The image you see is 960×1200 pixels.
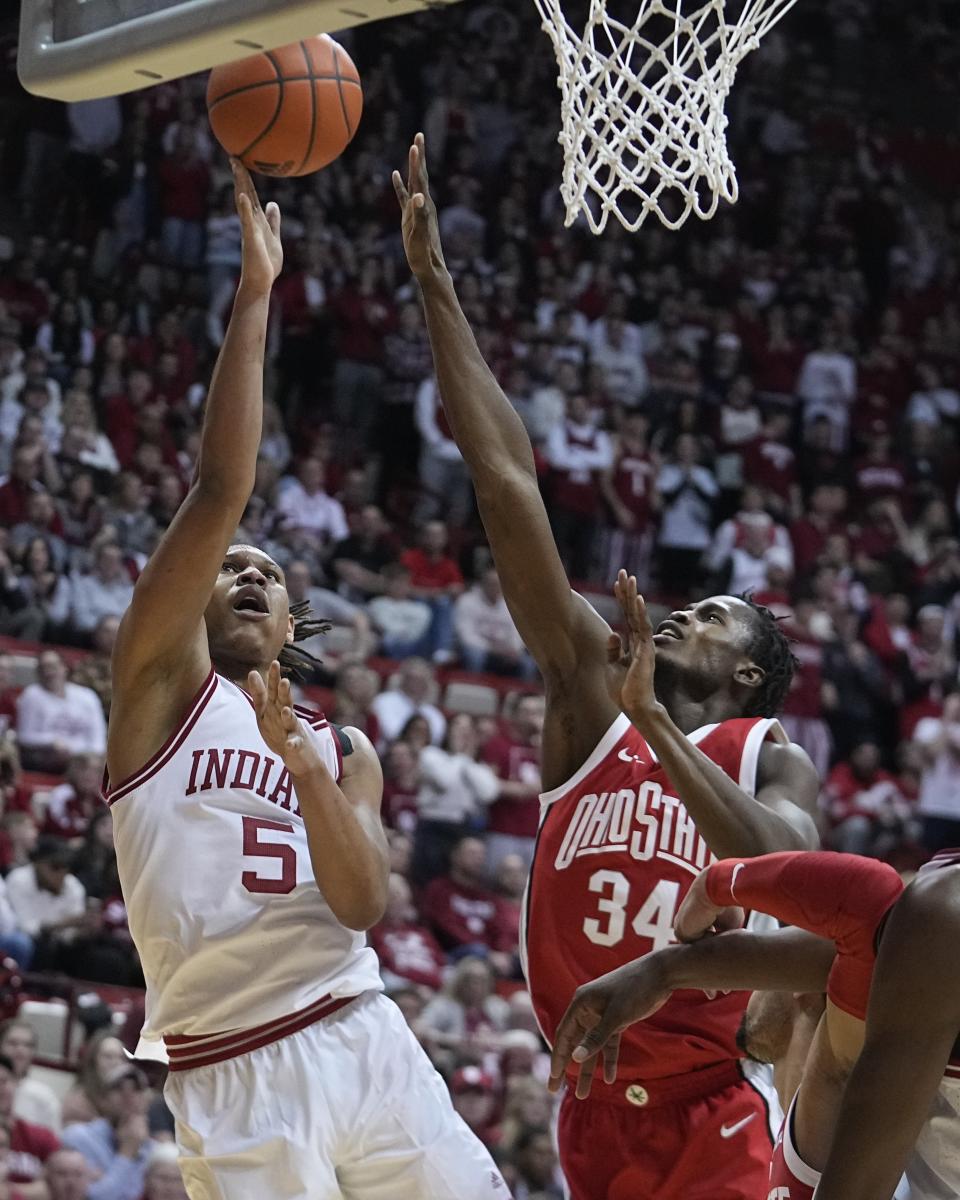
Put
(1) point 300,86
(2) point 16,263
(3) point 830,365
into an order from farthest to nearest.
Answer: (3) point 830,365
(2) point 16,263
(1) point 300,86

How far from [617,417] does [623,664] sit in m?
9.57

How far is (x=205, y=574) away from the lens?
3.91 meters

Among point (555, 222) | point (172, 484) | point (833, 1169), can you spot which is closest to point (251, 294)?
point (833, 1169)

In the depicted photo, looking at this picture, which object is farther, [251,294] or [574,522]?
[574,522]

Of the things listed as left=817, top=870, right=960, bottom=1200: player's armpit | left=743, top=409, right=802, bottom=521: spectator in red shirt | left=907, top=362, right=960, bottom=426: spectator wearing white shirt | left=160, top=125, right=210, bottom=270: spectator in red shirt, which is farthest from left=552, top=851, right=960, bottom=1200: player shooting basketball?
left=907, top=362, right=960, bottom=426: spectator wearing white shirt

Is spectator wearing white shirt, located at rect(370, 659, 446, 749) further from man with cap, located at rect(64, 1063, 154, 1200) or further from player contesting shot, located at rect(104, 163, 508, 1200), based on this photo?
player contesting shot, located at rect(104, 163, 508, 1200)

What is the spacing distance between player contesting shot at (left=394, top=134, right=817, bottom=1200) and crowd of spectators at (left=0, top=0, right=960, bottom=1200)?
3529 millimetres

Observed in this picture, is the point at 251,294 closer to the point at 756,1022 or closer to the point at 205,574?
the point at 205,574

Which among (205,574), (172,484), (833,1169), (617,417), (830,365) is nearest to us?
(833,1169)

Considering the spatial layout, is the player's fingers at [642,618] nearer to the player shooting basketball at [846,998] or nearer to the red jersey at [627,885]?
the red jersey at [627,885]

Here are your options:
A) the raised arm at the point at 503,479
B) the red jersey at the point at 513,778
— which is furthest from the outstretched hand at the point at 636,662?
the red jersey at the point at 513,778

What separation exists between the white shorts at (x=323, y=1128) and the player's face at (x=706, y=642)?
1098 millimetres

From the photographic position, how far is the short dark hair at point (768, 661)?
4512 millimetres

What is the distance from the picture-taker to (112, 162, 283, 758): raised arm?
392 cm
